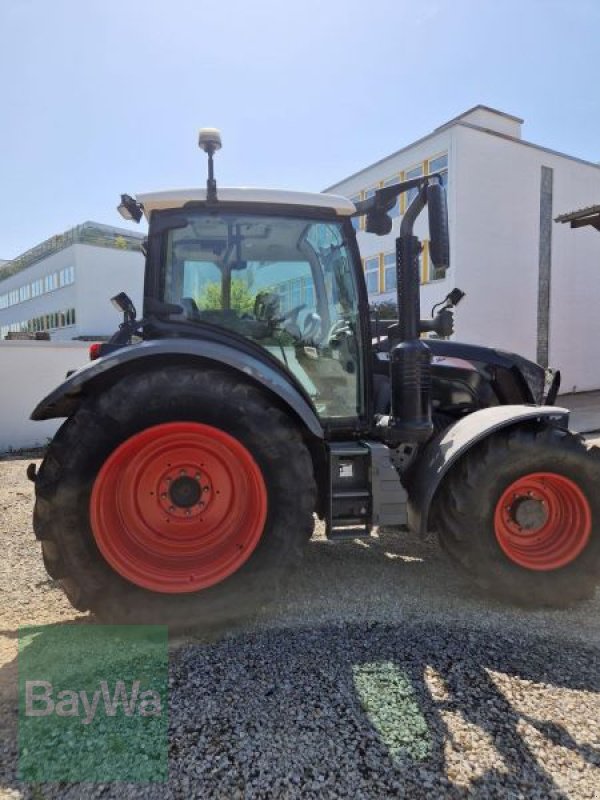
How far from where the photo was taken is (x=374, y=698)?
221cm

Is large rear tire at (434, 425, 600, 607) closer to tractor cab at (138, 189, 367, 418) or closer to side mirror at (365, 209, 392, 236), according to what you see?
tractor cab at (138, 189, 367, 418)

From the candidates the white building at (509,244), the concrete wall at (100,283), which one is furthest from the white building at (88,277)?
the white building at (509,244)

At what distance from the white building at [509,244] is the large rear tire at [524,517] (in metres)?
12.9

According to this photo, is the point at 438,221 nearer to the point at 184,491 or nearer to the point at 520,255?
the point at 184,491

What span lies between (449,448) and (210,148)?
2121 mm

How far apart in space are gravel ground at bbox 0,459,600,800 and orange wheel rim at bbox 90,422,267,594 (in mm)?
383

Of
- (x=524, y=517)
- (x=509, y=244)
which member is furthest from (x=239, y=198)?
(x=509, y=244)

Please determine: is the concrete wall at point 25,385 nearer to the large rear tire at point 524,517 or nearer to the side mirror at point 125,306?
the side mirror at point 125,306

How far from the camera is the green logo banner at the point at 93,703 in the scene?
6.14 feet

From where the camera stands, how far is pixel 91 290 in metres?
27.1

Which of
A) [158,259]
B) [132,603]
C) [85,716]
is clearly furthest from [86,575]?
[158,259]

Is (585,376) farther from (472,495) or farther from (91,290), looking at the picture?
(91,290)

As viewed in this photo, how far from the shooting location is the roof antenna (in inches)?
113

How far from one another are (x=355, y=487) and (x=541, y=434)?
3.64ft
